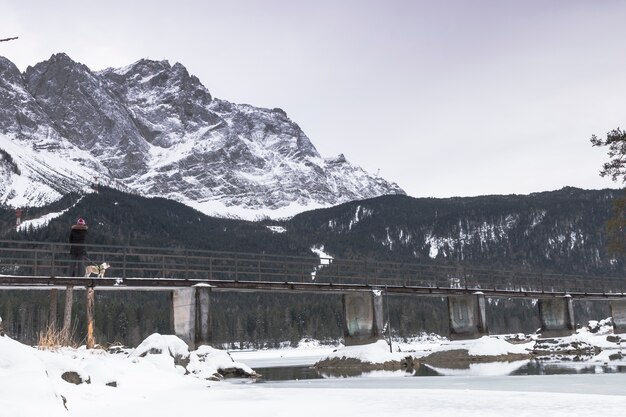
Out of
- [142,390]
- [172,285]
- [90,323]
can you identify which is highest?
[172,285]

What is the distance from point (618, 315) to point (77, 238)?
5851 cm

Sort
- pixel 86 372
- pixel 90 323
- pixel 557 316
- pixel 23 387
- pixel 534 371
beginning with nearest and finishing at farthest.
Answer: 1. pixel 23 387
2. pixel 86 372
3. pixel 90 323
4. pixel 534 371
5. pixel 557 316

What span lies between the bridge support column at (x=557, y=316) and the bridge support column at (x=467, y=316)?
14.7 metres

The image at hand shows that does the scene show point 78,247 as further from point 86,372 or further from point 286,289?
point 86,372

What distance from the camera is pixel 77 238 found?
27750 mm

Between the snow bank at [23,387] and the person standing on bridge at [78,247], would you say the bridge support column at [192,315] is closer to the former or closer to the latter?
the person standing on bridge at [78,247]

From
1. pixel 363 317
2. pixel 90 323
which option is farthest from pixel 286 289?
pixel 90 323

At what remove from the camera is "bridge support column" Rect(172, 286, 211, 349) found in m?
30.9

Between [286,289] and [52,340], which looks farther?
[286,289]

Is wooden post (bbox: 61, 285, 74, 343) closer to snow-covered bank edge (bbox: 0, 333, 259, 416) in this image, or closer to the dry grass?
the dry grass

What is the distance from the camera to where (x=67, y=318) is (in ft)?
79.4

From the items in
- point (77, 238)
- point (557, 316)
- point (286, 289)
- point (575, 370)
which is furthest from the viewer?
point (557, 316)

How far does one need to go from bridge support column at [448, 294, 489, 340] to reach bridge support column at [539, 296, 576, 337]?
48.4 feet

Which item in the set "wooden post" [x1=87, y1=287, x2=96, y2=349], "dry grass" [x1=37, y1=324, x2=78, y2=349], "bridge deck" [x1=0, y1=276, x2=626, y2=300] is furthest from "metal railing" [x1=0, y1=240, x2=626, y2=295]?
"dry grass" [x1=37, y1=324, x2=78, y2=349]
